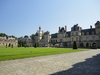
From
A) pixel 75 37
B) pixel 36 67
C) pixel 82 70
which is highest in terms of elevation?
pixel 75 37

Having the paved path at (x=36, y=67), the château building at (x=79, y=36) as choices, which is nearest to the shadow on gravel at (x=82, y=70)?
the paved path at (x=36, y=67)

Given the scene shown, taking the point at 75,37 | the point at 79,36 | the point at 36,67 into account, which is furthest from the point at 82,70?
the point at 75,37

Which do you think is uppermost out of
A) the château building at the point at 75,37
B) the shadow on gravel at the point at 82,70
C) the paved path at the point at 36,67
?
the château building at the point at 75,37

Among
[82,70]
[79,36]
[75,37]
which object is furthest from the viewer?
[75,37]

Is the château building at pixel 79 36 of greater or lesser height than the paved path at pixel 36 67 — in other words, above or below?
above

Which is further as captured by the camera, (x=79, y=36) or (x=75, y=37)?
(x=75, y=37)

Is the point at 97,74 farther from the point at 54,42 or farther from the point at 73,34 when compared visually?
the point at 54,42

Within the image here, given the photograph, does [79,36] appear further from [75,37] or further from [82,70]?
[82,70]

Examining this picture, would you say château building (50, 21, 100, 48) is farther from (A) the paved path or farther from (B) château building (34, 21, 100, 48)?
(A) the paved path

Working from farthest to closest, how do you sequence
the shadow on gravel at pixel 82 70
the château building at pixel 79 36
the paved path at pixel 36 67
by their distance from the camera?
the château building at pixel 79 36
the shadow on gravel at pixel 82 70
the paved path at pixel 36 67

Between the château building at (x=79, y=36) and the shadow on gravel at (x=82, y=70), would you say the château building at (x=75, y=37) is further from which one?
the shadow on gravel at (x=82, y=70)

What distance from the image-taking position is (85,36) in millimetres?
89250

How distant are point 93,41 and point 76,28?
38.5ft

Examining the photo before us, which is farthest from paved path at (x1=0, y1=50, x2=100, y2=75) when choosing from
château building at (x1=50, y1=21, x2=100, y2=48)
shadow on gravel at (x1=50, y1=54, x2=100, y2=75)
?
château building at (x1=50, y1=21, x2=100, y2=48)
